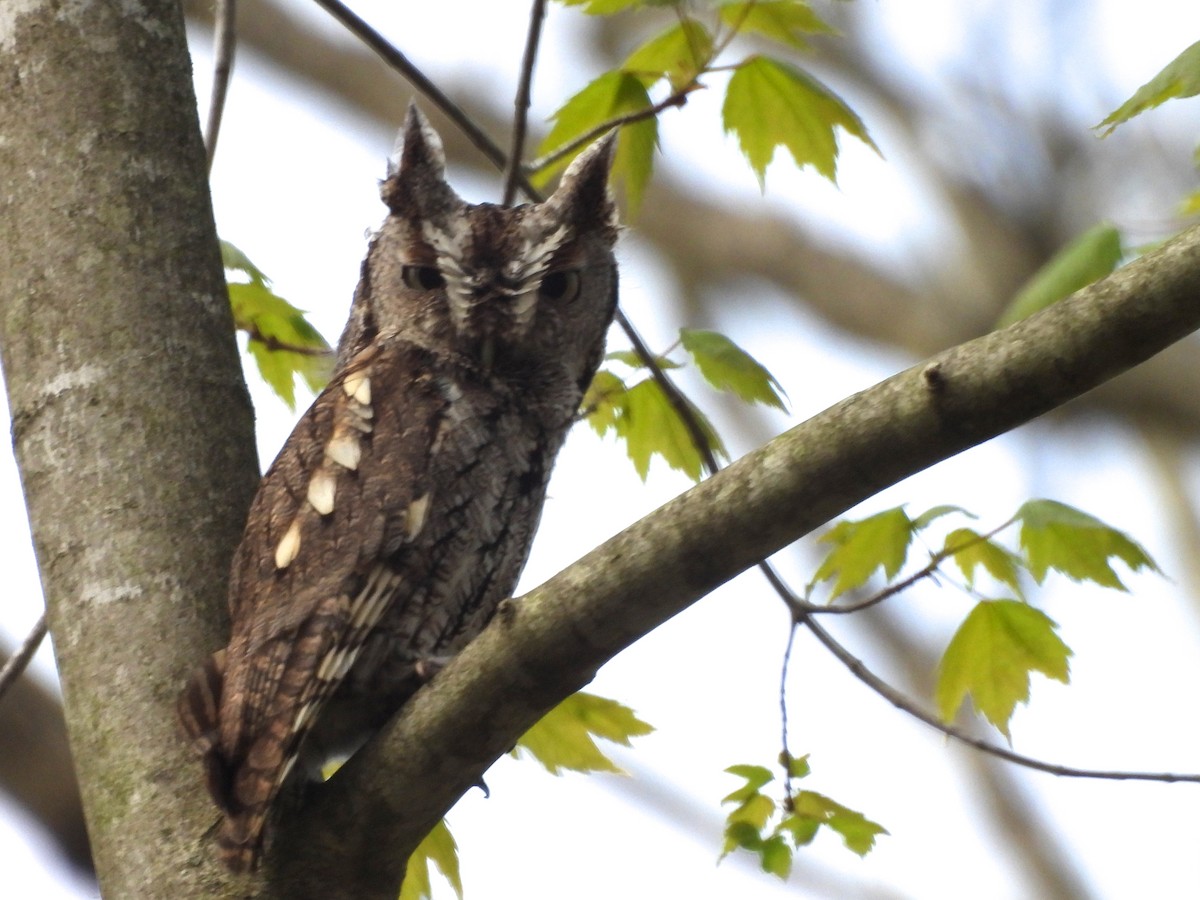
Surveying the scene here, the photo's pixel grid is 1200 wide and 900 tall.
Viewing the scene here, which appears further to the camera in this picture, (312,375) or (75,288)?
(312,375)

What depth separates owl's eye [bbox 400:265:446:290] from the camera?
9.41ft

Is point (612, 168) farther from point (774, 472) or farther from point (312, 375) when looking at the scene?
point (774, 472)

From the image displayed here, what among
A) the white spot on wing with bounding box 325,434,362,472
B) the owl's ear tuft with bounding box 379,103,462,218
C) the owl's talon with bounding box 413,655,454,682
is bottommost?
the owl's talon with bounding box 413,655,454,682

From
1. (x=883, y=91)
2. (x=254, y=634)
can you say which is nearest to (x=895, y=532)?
(x=254, y=634)

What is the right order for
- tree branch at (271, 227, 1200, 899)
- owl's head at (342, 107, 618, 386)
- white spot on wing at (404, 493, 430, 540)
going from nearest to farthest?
tree branch at (271, 227, 1200, 899) < white spot on wing at (404, 493, 430, 540) < owl's head at (342, 107, 618, 386)

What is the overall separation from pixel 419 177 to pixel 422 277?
227mm

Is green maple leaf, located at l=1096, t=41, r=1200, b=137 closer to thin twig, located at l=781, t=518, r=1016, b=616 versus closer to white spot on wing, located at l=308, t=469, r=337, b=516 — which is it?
thin twig, located at l=781, t=518, r=1016, b=616

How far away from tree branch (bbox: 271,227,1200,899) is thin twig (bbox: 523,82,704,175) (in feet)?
3.66

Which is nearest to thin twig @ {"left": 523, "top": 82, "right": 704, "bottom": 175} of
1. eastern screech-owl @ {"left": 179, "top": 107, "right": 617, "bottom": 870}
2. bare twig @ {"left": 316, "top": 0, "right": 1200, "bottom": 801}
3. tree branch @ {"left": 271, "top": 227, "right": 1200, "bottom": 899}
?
bare twig @ {"left": 316, "top": 0, "right": 1200, "bottom": 801}

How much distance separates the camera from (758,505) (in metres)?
1.64

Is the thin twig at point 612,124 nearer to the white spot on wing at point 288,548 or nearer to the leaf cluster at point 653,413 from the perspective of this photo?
the leaf cluster at point 653,413

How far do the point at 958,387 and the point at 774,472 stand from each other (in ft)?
0.76

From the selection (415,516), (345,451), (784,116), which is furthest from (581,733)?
(784,116)

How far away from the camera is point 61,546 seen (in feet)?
7.33
